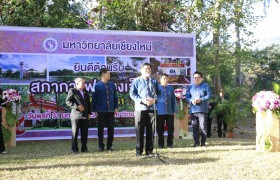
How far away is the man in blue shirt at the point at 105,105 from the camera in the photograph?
8.39 metres

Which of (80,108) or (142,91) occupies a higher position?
(142,91)

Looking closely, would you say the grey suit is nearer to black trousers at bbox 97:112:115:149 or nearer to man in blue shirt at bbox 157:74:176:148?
black trousers at bbox 97:112:115:149

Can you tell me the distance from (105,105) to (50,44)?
9.62 feet

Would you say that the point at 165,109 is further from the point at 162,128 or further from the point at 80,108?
the point at 80,108

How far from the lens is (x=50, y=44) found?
34.3ft

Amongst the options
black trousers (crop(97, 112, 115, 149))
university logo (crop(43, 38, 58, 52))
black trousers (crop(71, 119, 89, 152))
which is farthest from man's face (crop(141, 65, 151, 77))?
university logo (crop(43, 38, 58, 52))

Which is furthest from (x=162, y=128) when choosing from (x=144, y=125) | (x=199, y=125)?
(x=144, y=125)

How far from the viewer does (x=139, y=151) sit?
7309 mm

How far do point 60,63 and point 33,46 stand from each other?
2.51ft

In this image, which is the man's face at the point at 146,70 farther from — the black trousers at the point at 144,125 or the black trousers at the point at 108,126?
the black trousers at the point at 108,126

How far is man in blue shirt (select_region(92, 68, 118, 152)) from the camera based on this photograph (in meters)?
8.39

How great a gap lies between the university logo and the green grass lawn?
3015mm

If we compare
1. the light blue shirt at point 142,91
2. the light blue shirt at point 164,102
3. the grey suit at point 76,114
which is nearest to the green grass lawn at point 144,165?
the grey suit at point 76,114

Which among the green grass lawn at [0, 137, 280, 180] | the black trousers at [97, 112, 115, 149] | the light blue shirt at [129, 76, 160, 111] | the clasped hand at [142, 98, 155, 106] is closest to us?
the green grass lawn at [0, 137, 280, 180]
